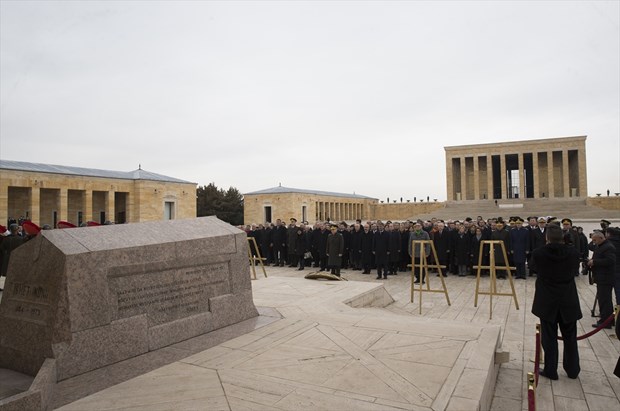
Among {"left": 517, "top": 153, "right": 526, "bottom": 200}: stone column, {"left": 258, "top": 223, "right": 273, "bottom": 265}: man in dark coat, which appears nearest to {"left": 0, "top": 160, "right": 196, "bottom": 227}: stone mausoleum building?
{"left": 258, "top": 223, "right": 273, "bottom": 265}: man in dark coat

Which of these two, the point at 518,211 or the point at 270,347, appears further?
the point at 518,211

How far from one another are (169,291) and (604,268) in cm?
680

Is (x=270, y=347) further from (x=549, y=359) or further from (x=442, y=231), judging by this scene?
(x=442, y=231)

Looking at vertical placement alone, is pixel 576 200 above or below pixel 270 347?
above

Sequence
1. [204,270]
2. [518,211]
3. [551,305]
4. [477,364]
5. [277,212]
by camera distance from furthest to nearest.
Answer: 1. [277,212]
2. [518,211]
3. [204,270]
4. [551,305]
5. [477,364]

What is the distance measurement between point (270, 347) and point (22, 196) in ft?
88.1

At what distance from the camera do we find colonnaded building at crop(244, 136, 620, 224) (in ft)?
124

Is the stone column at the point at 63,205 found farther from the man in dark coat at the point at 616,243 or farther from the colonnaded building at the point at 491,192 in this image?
the man in dark coat at the point at 616,243

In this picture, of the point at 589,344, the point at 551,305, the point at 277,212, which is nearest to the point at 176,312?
Result: the point at 551,305

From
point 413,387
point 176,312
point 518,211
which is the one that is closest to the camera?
point 413,387

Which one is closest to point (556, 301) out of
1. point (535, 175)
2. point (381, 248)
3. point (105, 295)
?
point (105, 295)

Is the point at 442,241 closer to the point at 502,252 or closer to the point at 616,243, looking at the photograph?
the point at 502,252

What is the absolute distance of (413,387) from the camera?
142 inches

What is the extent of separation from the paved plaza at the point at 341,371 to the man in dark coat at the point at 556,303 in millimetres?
234
